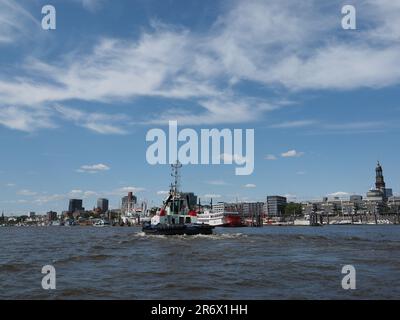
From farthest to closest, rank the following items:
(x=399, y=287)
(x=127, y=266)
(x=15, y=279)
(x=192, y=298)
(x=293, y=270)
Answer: (x=127, y=266), (x=293, y=270), (x=15, y=279), (x=399, y=287), (x=192, y=298)

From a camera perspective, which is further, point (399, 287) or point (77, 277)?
point (77, 277)

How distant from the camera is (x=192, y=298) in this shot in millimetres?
24109

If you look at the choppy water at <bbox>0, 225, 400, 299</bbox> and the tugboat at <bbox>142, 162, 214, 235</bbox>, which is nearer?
the choppy water at <bbox>0, 225, 400, 299</bbox>

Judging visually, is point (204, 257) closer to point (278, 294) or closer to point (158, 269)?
point (158, 269)

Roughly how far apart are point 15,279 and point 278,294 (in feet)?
60.8

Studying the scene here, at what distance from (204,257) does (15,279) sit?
20.0 metres

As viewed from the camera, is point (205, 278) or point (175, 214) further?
point (175, 214)

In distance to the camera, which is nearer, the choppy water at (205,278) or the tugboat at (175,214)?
the choppy water at (205,278)

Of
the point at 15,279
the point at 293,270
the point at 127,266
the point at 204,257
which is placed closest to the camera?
the point at 15,279
